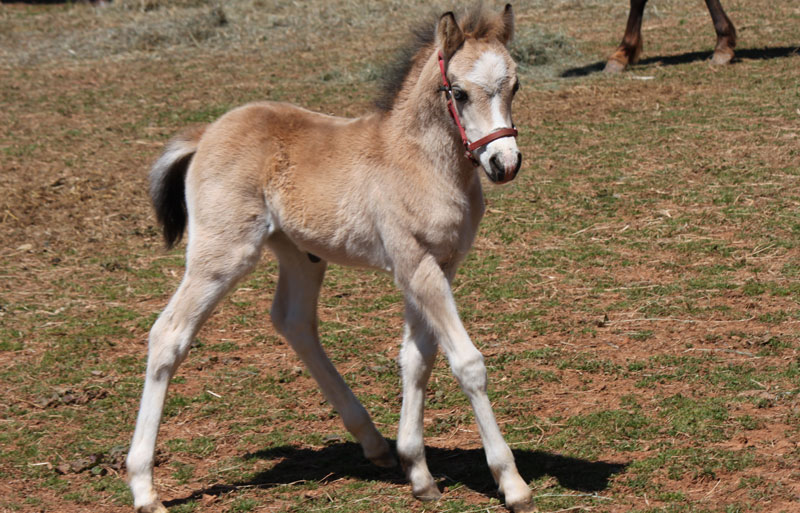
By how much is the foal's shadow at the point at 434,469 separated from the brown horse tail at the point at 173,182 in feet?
4.01

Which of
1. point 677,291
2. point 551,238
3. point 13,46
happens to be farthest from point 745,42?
point 13,46

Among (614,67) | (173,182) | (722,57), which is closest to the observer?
(173,182)

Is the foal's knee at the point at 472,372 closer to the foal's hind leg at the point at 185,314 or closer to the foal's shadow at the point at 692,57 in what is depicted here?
the foal's hind leg at the point at 185,314

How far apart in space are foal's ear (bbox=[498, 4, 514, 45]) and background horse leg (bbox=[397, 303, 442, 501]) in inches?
47.9

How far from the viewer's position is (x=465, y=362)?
3865 millimetres

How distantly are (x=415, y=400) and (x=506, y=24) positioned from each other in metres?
1.69

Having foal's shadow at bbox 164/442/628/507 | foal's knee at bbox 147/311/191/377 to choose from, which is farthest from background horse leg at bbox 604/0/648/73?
foal's knee at bbox 147/311/191/377

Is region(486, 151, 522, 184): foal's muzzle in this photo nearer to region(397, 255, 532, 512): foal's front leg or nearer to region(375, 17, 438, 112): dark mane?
region(397, 255, 532, 512): foal's front leg

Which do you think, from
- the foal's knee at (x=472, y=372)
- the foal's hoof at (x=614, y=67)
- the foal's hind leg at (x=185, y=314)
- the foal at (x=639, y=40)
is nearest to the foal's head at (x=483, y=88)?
the foal's knee at (x=472, y=372)

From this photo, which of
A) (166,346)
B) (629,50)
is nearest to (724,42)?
(629,50)

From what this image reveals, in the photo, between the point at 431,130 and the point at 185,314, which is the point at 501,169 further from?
the point at 185,314

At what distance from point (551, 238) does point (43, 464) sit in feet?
13.4

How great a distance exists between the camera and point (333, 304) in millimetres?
6633

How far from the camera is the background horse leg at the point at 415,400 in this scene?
4125 millimetres
